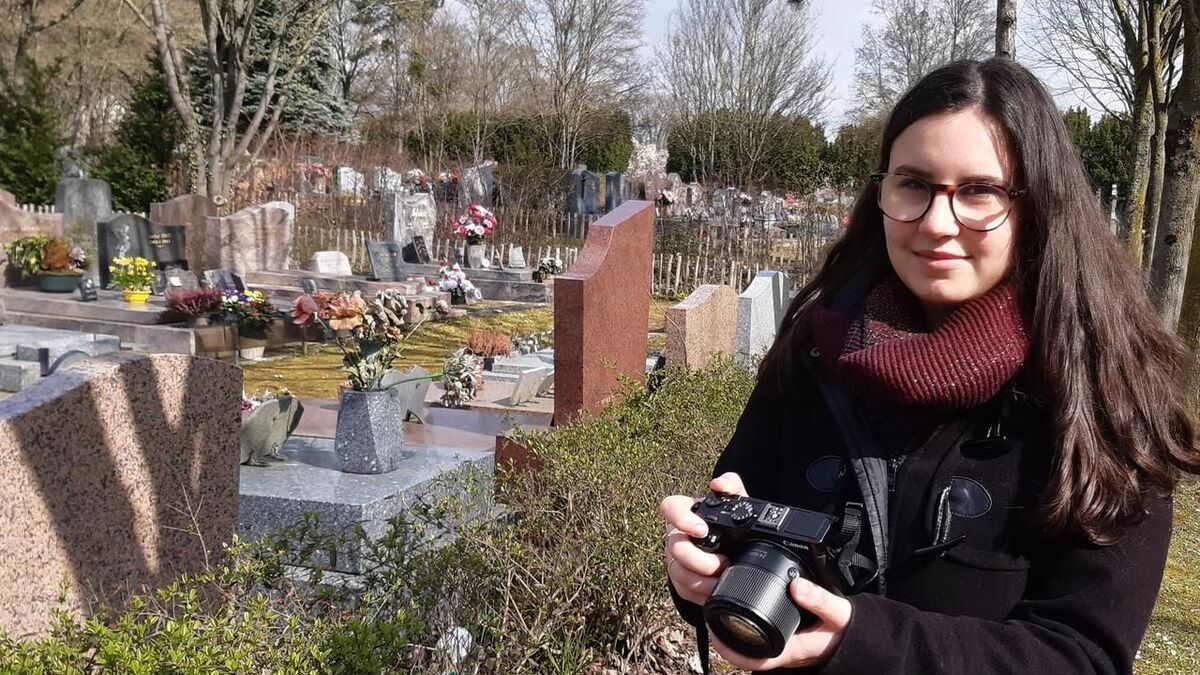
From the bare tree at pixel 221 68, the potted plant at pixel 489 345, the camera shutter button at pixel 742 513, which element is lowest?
the potted plant at pixel 489 345

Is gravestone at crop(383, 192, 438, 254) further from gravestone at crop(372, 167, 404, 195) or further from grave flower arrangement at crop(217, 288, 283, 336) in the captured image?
grave flower arrangement at crop(217, 288, 283, 336)

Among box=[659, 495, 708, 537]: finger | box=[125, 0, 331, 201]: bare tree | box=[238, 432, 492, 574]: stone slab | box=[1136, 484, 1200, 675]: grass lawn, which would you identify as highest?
box=[125, 0, 331, 201]: bare tree

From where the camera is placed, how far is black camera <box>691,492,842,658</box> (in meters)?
1.10

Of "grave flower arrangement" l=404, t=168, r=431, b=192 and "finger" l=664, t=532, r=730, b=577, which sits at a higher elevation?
"grave flower arrangement" l=404, t=168, r=431, b=192

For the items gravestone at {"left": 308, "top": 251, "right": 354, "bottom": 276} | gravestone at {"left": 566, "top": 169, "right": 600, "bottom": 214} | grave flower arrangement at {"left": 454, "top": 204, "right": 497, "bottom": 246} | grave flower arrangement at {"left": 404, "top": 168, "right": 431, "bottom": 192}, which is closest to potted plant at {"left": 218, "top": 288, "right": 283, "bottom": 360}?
gravestone at {"left": 308, "top": 251, "right": 354, "bottom": 276}

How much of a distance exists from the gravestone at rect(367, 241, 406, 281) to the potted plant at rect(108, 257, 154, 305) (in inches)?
147

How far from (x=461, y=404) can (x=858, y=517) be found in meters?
6.67

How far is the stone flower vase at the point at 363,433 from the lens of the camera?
4973mm

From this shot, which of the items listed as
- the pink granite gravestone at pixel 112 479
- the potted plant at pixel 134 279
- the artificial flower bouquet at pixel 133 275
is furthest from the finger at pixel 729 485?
the artificial flower bouquet at pixel 133 275

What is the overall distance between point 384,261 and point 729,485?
14417mm

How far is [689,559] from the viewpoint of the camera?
47.5 inches

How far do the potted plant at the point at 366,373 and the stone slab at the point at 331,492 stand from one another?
107 mm

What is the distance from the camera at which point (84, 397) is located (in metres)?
2.90

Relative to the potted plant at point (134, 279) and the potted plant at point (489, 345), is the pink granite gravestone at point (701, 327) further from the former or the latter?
the potted plant at point (134, 279)
